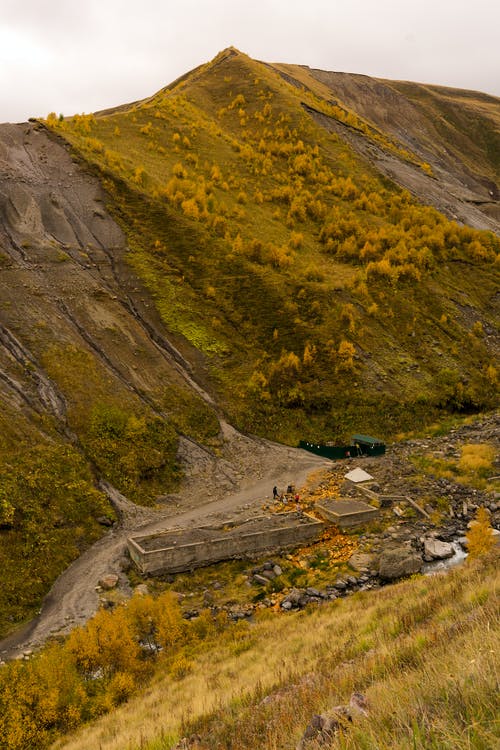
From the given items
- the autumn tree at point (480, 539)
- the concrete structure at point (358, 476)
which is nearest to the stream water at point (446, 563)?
the autumn tree at point (480, 539)

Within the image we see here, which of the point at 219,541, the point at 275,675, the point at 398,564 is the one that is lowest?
the point at 219,541

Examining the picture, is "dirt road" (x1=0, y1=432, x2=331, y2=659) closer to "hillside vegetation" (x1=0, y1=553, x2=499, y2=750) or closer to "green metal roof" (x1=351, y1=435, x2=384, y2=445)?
"hillside vegetation" (x1=0, y1=553, x2=499, y2=750)

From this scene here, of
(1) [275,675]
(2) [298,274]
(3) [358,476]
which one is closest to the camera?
(1) [275,675]

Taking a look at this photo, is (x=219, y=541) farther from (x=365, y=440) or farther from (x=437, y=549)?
(x=365, y=440)

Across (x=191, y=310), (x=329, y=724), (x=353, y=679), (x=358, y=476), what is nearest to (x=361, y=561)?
(x=358, y=476)

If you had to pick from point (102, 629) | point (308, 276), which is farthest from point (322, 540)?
point (308, 276)

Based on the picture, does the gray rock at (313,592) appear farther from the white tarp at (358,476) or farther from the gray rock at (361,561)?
the white tarp at (358,476)
